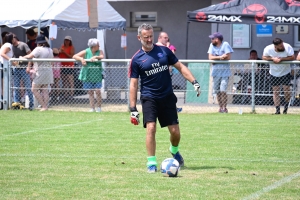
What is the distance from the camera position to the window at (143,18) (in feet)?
81.4

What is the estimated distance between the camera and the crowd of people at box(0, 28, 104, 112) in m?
17.0

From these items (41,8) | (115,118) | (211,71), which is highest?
(41,8)

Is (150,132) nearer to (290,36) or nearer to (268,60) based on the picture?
(268,60)

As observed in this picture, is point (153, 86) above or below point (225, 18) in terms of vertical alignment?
below

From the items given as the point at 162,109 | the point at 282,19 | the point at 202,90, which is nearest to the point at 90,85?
the point at 202,90

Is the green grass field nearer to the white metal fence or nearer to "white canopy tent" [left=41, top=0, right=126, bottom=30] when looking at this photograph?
the white metal fence

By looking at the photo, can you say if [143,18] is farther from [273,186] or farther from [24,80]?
[273,186]

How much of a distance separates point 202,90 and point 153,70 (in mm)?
8273

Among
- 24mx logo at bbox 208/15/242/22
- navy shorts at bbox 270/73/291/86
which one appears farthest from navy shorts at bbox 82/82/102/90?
navy shorts at bbox 270/73/291/86

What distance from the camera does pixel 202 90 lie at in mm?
17094

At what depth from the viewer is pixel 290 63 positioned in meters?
16.2

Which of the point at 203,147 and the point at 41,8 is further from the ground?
the point at 41,8

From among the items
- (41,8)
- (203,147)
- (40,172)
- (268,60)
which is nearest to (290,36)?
(268,60)

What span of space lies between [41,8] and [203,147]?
10.0 m
